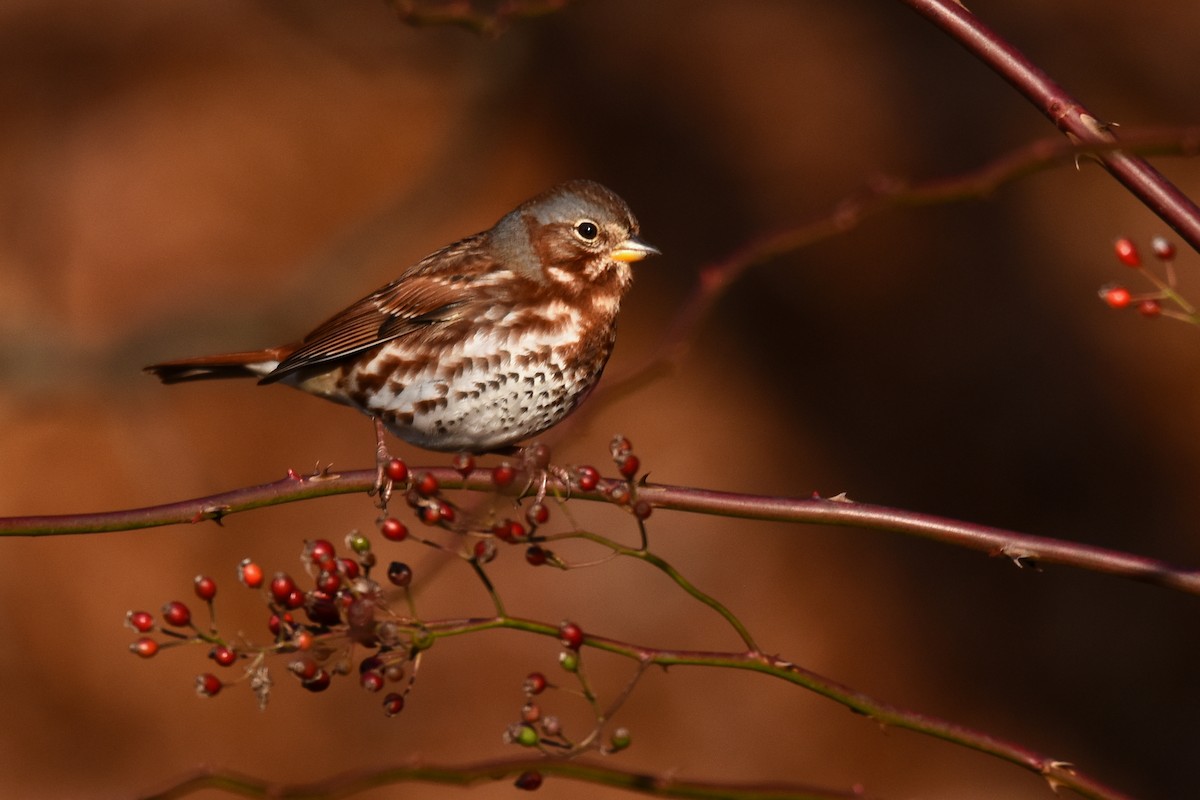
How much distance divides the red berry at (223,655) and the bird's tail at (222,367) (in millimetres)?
1647

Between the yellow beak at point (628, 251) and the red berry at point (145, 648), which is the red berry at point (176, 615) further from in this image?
the yellow beak at point (628, 251)

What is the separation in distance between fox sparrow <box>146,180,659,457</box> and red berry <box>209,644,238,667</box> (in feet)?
4.86

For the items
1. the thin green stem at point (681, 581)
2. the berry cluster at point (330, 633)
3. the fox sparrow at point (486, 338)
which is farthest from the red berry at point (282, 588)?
the fox sparrow at point (486, 338)

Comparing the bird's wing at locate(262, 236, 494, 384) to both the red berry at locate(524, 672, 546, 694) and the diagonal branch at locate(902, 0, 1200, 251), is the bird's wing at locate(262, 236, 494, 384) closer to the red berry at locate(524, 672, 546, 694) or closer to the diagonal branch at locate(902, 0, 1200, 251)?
the red berry at locate(524, 672, 546, 694)

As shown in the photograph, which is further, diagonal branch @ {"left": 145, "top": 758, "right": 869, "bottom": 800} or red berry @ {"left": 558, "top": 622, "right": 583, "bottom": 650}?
red berry @ {"left": 558, "top": 622, "right": 583, "bottom": 650}

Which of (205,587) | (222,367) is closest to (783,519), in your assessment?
(205,587)

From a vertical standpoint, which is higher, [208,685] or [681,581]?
[681,581]

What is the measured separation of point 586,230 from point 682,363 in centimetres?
267

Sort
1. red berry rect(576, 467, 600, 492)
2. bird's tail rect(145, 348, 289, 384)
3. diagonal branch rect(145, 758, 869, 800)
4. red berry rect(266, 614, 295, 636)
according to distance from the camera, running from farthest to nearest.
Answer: bird's tail rect(145, 348, 289, 384) < red berry rect(576, 467, 600, 492) < red berry rect(266, 614, 295, 636) < diagonal branch rect(145, 758, 869, 800)

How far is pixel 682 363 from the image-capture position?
276 inches

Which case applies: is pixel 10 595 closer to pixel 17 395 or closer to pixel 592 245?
pixel 17 395

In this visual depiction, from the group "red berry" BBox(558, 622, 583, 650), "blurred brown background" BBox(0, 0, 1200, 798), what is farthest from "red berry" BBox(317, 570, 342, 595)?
"blurred brown background" BBox(0, 0, 1200, 798)

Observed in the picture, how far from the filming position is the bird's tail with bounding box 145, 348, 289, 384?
4281 millimetres

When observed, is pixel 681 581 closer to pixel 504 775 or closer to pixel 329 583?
pixel 504 775
